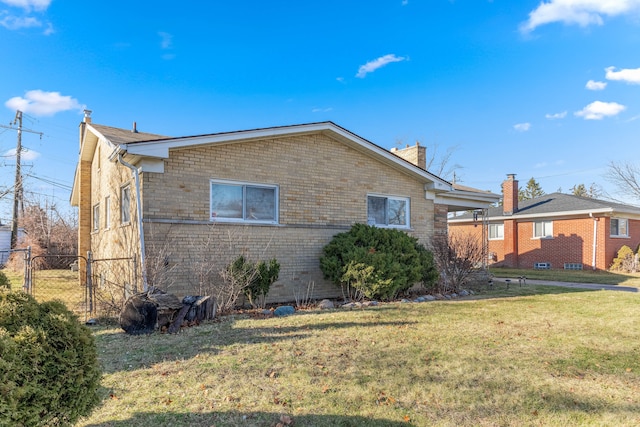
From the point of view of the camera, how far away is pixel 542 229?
2258 centimetres

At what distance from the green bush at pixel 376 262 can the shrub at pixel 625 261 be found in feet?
46.9

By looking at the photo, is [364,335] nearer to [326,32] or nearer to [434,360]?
[434,360]

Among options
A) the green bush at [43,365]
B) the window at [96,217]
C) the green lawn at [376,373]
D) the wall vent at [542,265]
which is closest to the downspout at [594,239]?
the wall vent at [542,265]

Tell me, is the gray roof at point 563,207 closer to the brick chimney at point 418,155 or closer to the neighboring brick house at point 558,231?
the neighboring brick house at point 558,231

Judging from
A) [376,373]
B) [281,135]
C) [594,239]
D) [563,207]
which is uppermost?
[281,135]

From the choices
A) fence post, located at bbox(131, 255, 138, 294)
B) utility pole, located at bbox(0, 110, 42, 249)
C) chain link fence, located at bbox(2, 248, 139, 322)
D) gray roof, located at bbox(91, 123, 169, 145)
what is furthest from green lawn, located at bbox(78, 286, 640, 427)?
utility pole, located at bbox(0, 110, 42, 249)

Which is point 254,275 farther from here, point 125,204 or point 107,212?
point 107,212

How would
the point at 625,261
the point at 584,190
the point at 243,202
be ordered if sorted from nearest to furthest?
the point at 243,202 < the point at 625,261 < the point at 584,190

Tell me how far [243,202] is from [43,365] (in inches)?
294

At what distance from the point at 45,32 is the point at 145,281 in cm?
1145

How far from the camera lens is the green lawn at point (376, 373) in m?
3.49

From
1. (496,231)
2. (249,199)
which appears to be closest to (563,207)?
(496,231)

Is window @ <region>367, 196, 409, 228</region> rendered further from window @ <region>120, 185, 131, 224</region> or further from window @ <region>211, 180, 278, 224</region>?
window @ <region>120, 185, 131, 224</region>

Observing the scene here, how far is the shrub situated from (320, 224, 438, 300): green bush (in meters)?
14.3
